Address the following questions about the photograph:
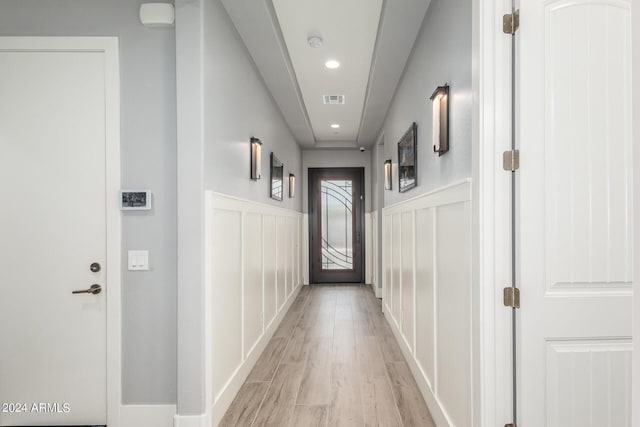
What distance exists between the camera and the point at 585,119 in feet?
4.55

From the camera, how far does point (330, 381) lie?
8.68ft

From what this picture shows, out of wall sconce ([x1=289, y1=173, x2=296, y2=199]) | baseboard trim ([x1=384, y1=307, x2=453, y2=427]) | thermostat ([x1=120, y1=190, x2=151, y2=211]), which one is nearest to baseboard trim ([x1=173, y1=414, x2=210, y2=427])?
thermostat ([x1=120, y1=190, x2=151, y2=211])

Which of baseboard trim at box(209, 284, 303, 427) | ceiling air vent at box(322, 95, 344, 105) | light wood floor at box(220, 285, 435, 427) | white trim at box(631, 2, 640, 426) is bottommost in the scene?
light wood floor at box(220, 285, 435, 427)

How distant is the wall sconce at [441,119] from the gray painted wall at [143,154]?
1.54 m

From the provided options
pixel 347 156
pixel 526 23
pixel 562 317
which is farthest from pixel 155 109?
pixel 347 156

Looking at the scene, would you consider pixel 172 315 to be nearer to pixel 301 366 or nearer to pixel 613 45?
pixel 301 366

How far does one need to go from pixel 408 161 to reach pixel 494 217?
1.66m

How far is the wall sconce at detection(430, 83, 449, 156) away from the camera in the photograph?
6.51ft

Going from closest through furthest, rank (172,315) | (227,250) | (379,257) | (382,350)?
(172,315)
(227,250)
(382,350)
(379,257)

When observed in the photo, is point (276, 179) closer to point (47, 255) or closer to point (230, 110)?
point (230, 110)

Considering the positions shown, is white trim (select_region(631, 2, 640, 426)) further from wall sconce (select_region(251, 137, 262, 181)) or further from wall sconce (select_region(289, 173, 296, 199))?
wall sconce (select_region(289, 173, 296, 199))

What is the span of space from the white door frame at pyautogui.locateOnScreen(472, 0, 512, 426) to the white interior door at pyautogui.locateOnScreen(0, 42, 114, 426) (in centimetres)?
201

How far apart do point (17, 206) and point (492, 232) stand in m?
2.53

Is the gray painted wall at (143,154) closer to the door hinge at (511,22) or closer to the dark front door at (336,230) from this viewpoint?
the door hinge at (511,22)
